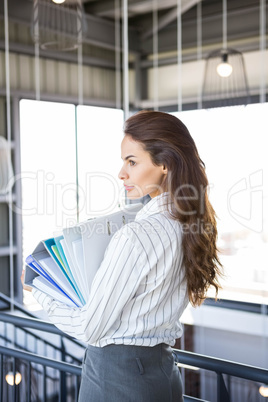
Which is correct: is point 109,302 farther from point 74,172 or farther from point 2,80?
point 2,80

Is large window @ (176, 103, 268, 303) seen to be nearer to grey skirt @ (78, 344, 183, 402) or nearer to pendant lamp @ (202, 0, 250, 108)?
pendant lamp @ (202, 0, 250, 108)

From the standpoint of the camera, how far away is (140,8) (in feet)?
17.0

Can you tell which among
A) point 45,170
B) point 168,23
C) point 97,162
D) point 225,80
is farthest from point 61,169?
point 168,23

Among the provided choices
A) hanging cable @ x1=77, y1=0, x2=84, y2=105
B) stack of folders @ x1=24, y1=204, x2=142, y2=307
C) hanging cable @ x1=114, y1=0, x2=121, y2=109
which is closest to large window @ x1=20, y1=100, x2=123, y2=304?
hanging cable @ x1=77, y1=0, x2=84, y2=105

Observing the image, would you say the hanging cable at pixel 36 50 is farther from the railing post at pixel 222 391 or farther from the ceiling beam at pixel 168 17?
the railing post at pixel 222 391

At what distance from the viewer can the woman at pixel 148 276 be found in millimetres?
1125

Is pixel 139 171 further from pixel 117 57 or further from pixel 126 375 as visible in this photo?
pixel 117 57

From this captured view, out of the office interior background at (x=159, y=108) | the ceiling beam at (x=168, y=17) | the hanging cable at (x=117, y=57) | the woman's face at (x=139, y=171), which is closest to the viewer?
the woman's face at (x=139, y=171)

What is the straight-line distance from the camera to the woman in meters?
1.12

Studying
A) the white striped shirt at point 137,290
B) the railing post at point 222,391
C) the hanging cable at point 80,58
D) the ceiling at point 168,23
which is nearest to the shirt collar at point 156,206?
the white striped shirt at point 137,290

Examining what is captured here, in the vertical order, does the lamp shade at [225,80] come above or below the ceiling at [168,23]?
below

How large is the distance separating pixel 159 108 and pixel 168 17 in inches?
32.9

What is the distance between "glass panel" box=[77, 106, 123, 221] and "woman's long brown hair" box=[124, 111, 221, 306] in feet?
11.2

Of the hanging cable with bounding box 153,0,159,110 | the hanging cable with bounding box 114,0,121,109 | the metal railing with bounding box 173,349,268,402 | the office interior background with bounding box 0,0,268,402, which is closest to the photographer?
the metal railing with bounding box 173,349,268,402
